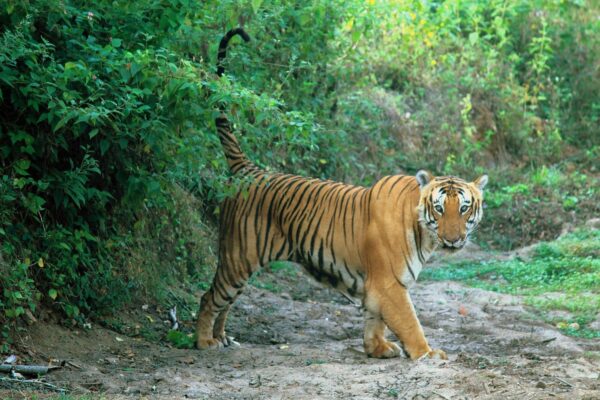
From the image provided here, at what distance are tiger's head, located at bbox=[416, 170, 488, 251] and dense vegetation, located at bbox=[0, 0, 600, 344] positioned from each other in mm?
909

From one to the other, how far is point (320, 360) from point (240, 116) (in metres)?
1.79

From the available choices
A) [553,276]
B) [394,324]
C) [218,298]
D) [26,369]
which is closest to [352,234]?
[394,324]

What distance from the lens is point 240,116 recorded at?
661 cm

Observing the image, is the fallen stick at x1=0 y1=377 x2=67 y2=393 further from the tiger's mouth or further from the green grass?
the green grass

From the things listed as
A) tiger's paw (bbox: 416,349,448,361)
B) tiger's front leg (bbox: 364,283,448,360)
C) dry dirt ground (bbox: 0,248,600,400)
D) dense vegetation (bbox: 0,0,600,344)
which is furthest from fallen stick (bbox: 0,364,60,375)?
tiger's paw (bbox: 416,349,448,361)

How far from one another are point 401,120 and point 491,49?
2237mm

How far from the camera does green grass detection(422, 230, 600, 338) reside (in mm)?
7828

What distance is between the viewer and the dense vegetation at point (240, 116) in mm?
5633

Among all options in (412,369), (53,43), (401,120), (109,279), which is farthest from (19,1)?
(401,120)

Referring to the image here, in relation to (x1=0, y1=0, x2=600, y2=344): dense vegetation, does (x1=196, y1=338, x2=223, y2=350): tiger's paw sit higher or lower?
lower

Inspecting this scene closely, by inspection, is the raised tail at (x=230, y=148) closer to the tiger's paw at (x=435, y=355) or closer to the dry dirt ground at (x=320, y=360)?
the dry dirt ground at (x=320, y=360)

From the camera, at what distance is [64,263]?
20.1ft

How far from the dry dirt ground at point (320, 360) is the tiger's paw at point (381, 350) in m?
0.07

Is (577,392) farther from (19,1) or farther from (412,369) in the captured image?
(19,1)
